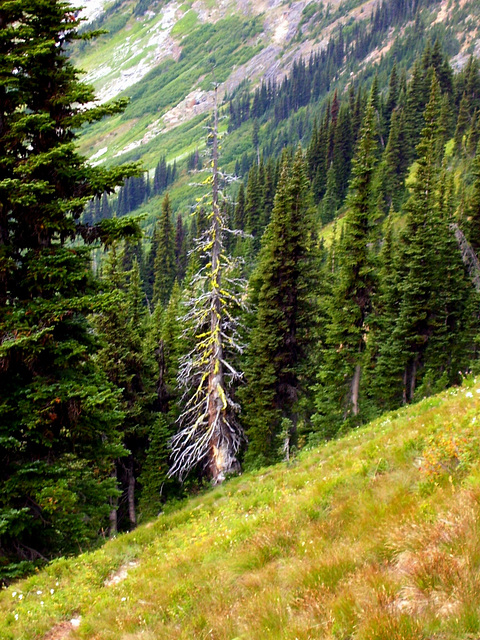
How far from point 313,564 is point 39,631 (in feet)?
16.5

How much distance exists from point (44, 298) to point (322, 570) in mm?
9103

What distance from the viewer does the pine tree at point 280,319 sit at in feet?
97.1

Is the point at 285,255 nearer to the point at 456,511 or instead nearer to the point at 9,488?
the point at 9,488

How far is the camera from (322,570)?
5.34 meters

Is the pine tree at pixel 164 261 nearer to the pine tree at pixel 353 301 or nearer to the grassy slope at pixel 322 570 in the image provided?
the pine tree at pixel 353 301

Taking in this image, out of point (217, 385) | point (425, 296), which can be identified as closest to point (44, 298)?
point (217, 385)

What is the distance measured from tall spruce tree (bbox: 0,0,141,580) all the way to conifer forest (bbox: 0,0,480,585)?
0.05 meters

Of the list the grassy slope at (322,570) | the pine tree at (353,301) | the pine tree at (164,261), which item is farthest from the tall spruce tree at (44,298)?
the pine tree at (164,261)

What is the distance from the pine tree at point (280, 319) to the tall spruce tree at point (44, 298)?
18401 mm

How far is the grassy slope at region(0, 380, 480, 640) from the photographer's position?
426 cm

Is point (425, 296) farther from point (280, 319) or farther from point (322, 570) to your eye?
point (322, 570)

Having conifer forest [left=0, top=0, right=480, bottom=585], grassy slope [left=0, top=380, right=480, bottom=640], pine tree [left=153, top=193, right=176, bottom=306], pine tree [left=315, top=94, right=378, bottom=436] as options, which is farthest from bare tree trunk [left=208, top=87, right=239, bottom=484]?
pine tree [left=153, top=193, right=176, bottom=306]

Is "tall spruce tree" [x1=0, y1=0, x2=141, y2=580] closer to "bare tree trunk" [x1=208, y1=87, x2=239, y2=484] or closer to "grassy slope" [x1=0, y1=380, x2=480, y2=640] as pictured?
"grassy slope" [x1=0, y1=380, x2=480, y2=640]

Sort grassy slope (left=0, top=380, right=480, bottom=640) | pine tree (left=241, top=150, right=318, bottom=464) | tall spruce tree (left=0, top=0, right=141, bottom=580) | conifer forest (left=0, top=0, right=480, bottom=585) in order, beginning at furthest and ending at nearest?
pine tree (left=241, top=150, right=318, bottom=464)
conifer forest (left=0, top=0, right=480, bottom=585)
tall spruce tree (left=0, top=0, right=141, bottom=580)
grassy slope (left=0, top=380, right=480, bottom=640)
